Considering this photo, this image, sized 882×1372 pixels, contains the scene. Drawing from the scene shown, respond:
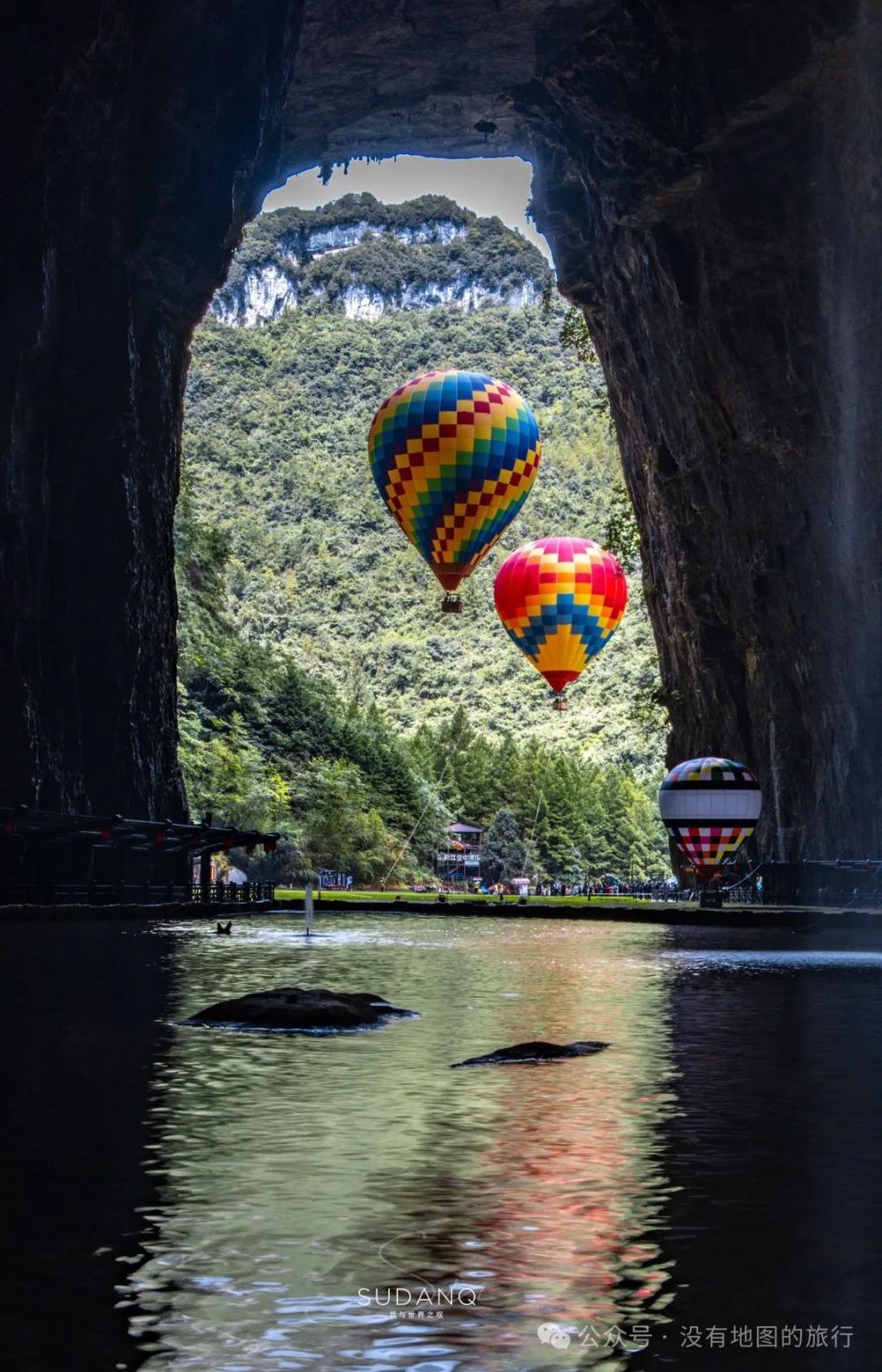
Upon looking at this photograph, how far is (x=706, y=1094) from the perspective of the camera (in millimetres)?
12938

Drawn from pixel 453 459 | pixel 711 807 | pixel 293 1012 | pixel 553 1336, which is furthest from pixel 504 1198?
pixel 453 459

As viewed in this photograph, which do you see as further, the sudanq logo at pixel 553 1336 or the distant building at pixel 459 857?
the distant building at pixel 459 857

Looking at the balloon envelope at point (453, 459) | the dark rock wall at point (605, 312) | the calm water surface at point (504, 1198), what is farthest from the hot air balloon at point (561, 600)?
the calm water surface at point (504, 1198)

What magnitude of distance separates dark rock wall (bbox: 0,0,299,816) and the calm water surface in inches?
1150

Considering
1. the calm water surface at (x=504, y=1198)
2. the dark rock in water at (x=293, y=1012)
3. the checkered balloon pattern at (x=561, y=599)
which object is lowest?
the calm water surface at (x=504, y=1198)

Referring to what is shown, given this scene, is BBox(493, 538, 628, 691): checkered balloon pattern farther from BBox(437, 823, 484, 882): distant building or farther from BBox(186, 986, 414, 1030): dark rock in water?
BBox(437, 823, 484, 882): distant building

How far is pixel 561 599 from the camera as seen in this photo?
232 feet

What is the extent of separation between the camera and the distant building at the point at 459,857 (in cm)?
14988

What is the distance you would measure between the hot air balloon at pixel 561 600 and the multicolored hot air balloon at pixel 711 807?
13.3 metres

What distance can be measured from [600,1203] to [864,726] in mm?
45834

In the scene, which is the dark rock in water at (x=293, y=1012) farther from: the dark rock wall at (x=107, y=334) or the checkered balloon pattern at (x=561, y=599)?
the checkered balloon pattern at (x=561, y=599)

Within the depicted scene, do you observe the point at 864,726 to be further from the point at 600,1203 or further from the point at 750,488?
the point at 600,1203

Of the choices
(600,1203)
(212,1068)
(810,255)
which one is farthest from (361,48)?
(600,1203)

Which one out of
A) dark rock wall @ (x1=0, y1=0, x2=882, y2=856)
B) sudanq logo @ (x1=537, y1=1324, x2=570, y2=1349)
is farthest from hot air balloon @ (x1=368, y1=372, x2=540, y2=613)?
sudanq logo @ (x1=537, y1=1324, x2=570, y2=1349)
